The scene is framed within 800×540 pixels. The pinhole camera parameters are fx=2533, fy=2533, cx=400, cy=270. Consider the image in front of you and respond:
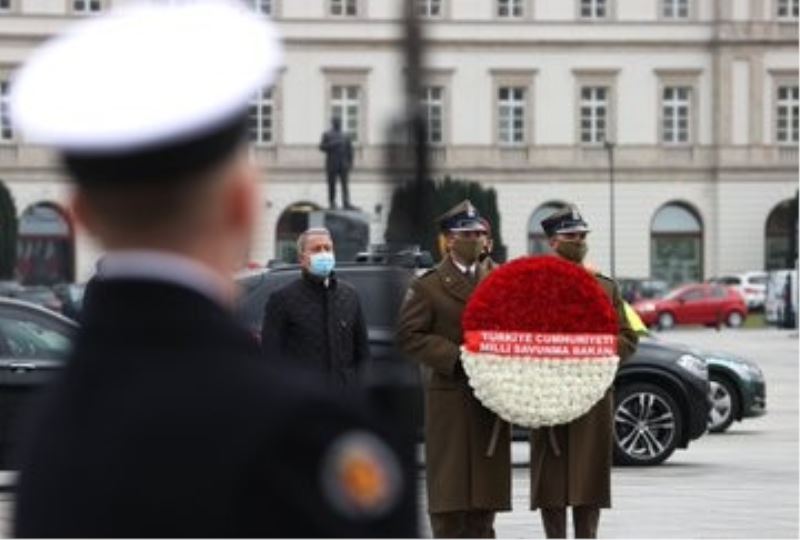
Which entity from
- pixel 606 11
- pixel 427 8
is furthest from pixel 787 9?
pixel 427 8

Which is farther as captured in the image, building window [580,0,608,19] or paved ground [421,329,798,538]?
building window [580,0,608,19]

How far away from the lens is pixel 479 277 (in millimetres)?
10523

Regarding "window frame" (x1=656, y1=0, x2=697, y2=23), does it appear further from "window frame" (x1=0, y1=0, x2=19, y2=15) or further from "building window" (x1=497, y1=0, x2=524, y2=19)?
"window frame" (x1=0, y1=0, x2=19, y2=15)

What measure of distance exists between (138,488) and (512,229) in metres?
87.6

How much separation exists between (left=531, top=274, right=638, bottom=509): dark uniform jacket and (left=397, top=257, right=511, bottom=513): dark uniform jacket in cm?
28

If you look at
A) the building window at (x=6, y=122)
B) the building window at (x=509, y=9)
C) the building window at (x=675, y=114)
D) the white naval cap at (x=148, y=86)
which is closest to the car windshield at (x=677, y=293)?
the building window at (x=675, y=114)

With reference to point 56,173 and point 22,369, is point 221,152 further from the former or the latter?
point 22,369

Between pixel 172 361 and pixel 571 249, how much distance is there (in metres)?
8.56

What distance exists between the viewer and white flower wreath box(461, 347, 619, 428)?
33.1 ft

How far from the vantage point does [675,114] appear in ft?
285

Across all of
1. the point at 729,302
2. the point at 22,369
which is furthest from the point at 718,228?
the point at 22,369

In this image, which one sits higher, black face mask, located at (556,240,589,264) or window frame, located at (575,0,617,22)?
window frame, located at (575,0,617,22)

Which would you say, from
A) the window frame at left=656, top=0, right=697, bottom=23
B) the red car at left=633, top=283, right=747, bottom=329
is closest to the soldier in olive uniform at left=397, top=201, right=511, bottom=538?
the red car at left=633, top=283, right=747, bottom=329

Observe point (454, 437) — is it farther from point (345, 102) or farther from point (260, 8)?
point (345, 102)
